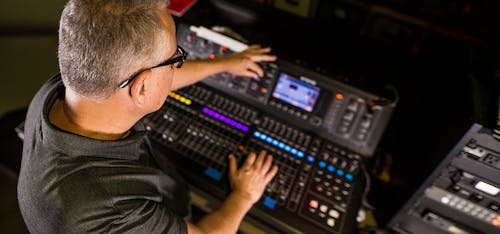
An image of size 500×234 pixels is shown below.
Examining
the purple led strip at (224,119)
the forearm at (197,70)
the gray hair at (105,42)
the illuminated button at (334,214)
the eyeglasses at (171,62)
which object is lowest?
the illuminated button at (334,214)

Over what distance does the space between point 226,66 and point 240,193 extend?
17.8 inches

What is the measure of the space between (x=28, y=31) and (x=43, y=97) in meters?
1.35

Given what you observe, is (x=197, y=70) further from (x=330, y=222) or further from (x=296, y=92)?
(x=330, y=222)

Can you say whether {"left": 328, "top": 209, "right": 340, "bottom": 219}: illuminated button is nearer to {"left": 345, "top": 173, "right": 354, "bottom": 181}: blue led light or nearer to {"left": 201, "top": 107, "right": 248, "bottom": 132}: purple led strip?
{"left": 345, "top": 173, "right": 354, "bottom": 181}: blue led light

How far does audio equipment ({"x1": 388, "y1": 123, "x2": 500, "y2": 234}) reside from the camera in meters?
0.90

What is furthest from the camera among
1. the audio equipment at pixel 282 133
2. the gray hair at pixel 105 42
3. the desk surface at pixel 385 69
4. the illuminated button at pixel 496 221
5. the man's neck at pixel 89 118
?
the desk surface at pixel 385 69

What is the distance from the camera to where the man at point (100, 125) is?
750 millimetres

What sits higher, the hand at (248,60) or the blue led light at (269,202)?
the hand at (248,60)

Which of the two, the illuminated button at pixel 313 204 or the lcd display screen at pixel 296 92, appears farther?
the lcd display screen at pixel 296 92

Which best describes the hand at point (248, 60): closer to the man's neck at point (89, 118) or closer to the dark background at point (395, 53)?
the dark background at point (395, 53)

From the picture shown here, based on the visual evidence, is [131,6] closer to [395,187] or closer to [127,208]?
[127,208]

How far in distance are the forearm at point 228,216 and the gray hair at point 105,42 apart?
0.46 meters

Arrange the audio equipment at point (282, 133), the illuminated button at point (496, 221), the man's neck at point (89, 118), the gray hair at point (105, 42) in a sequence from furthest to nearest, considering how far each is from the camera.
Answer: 1. the audio equipment at point (282, 133)
2. the illuminated button at point (496, 221)
3. the man's neck at point (89, 118)
4. the gray hair at point (105, 42)

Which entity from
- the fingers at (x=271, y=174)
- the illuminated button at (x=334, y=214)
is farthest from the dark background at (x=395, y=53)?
the fingers at (x=271, y=174)
